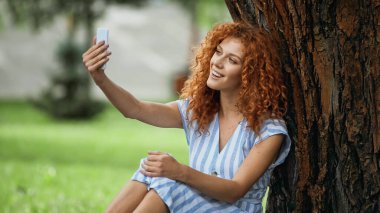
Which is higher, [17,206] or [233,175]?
[233,175]

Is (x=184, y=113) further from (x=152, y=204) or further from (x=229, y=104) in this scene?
(x=152, y=204)

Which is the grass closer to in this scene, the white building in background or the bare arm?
the bare arm

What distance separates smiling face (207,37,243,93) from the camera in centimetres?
445

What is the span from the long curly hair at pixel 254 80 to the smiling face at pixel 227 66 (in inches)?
1.2

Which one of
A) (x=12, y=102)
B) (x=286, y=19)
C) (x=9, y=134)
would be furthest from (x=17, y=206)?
(x=12, y=102)

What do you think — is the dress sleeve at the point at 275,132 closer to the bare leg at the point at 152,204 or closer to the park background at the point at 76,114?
the bare leg at the point at 152,204

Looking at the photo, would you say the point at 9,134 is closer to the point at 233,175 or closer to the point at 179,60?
the point at 233,175

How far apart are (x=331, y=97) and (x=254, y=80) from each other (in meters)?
0.36

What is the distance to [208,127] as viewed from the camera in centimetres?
461

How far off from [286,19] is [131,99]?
0.83 metres

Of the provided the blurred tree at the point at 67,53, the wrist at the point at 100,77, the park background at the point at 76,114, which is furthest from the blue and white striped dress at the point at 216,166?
the blurred tree at the point at 67,53

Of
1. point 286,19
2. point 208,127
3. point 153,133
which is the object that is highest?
point 286,19

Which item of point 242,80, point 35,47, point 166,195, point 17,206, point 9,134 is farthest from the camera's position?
point 35,47

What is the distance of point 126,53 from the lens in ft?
122
